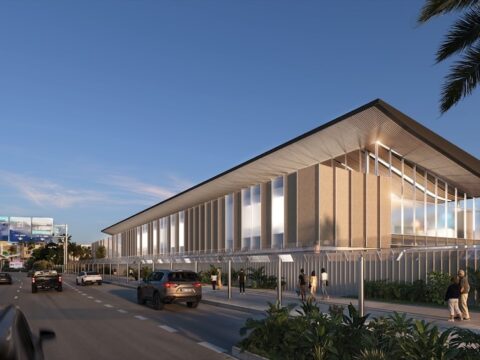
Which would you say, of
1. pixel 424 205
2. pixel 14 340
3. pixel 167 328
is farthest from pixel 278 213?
pixel 14 340

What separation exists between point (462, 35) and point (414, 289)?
620 inches

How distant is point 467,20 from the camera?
13508mm

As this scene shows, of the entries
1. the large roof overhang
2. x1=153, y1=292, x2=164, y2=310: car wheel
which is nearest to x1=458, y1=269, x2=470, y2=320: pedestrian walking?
x1=153, y1=292, x2=164, y2=310: car wheel

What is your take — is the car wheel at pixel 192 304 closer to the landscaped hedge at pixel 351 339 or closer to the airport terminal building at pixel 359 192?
the airport terminal building at pixel 359 192

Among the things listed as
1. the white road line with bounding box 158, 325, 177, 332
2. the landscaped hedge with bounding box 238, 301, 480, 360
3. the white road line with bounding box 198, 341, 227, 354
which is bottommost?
the white road line with bounding box 158, 325, 177, 332

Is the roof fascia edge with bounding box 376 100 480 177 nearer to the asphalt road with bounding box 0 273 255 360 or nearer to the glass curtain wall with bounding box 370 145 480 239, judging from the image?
the glass curtain wall with bounding box 370 145 480 239

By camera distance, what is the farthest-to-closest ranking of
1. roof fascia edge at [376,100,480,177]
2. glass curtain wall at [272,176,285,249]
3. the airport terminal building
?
1. glass curtain wall at [272,176,285,249]
2. the airport terminal building
3. roof fascia edge at [376,100,480,177]

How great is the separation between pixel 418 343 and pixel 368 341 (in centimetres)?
73

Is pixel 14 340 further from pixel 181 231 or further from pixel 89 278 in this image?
pixel 181 231

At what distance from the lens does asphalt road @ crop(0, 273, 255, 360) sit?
40.9ft

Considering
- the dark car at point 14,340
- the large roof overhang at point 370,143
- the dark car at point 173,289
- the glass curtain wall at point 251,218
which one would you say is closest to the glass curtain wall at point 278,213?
the large roof overhang at point 370,143

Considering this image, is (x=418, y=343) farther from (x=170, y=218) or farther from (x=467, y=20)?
(x=170, y=218)

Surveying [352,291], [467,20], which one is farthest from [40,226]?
[467,20]

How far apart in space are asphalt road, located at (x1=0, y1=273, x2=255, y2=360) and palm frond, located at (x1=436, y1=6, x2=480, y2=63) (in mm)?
8709
